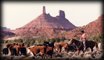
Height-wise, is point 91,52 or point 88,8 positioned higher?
point 88,8

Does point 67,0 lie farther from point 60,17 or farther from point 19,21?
point 19,21

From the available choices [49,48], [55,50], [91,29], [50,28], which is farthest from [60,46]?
[91,29]

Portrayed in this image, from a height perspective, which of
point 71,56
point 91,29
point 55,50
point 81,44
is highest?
point 91,29

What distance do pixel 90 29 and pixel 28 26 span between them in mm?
1350

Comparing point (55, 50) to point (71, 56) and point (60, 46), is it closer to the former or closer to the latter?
point (60, 46)

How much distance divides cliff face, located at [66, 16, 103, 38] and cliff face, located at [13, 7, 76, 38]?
119 mm

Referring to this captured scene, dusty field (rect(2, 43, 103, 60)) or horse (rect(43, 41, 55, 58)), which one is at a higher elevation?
horse (rect(43, 41, 55, 58))

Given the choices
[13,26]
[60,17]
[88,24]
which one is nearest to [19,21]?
[13,26]

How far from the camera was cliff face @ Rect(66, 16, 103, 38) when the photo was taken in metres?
8.48

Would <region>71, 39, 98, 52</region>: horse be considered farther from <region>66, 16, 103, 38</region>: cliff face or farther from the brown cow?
the brown cow

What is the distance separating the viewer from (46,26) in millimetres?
8641

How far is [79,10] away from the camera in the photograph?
8.52 m

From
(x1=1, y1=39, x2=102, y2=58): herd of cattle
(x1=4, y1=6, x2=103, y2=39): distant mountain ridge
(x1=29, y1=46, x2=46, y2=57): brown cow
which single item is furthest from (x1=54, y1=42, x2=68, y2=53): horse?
(x1=29, y1=46, x2=46, y2=57): brown cow

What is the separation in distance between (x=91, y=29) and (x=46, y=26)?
3.23 feet
